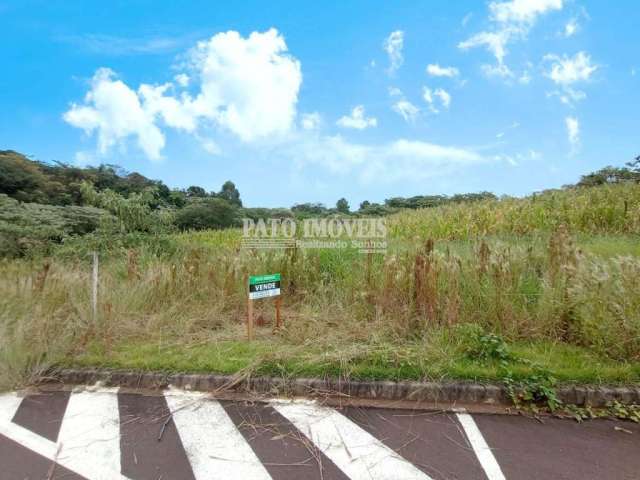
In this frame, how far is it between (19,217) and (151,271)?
15.6 feet

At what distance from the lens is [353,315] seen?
3363 millimetres

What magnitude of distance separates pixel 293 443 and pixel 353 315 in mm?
1613

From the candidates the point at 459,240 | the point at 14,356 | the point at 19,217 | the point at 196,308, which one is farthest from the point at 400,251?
the point at 19,217

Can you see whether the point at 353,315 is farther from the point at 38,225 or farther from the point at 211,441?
the point at 38,225

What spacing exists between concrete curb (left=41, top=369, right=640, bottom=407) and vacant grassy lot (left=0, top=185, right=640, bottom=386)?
9 centimetres

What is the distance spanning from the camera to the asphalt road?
5.59 feet

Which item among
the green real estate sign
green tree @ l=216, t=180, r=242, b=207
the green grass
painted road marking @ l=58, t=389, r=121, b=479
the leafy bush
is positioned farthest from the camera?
green tree @ l=216, t=180, r=242, b=207

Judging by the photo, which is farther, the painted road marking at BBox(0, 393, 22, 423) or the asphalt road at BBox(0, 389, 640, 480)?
the painted road marking at BBox(0, 393, 22, 423)

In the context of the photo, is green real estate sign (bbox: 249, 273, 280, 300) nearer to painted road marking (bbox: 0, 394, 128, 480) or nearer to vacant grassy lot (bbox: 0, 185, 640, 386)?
vacant grassy lot (bbox: 0, 185, 640, 386)

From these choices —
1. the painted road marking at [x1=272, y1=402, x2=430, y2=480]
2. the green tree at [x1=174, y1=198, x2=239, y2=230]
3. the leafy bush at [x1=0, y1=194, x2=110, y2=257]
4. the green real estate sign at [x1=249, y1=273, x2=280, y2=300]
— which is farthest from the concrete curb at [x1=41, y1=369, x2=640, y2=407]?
the green tree at [x1=174, y1=198, x2=239, y2=230]

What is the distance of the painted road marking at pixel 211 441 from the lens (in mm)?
1712

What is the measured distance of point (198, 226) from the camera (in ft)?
48.6

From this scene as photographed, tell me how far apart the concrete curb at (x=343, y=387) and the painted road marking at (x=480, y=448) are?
0.63ft

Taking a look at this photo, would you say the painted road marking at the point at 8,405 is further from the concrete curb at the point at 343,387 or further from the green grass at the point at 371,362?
the green grass at the point at 371,362
